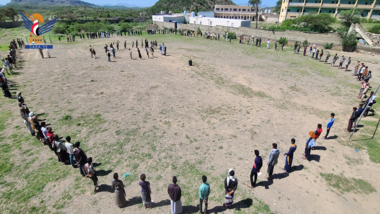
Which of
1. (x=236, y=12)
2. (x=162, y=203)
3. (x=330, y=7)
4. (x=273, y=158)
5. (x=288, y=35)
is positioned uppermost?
(x=236, y=12)

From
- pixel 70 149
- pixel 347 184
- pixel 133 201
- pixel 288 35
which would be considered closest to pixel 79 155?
pixel 70 149

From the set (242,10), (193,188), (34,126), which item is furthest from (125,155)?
(242,10)

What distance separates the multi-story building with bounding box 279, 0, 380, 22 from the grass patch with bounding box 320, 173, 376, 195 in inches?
2131

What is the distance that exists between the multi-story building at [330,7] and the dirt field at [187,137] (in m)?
40.0

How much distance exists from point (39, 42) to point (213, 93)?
106ft

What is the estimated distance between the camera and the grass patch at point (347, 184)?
666 centimetres

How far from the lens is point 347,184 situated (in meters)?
6.89

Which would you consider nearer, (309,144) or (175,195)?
(175,195)

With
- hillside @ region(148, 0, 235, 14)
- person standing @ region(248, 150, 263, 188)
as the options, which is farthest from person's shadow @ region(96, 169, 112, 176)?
hillside @ region(148, 0, 235, 14)

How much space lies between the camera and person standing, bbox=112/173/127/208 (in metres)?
5.48

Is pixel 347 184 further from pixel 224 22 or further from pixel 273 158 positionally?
pixel 224 22

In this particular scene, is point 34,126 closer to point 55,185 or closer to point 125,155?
point 55,185

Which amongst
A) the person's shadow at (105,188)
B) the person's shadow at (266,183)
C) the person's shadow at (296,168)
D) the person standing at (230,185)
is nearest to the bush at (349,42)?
the person's shadow at (296,168)

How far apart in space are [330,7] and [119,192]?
61879 mm
